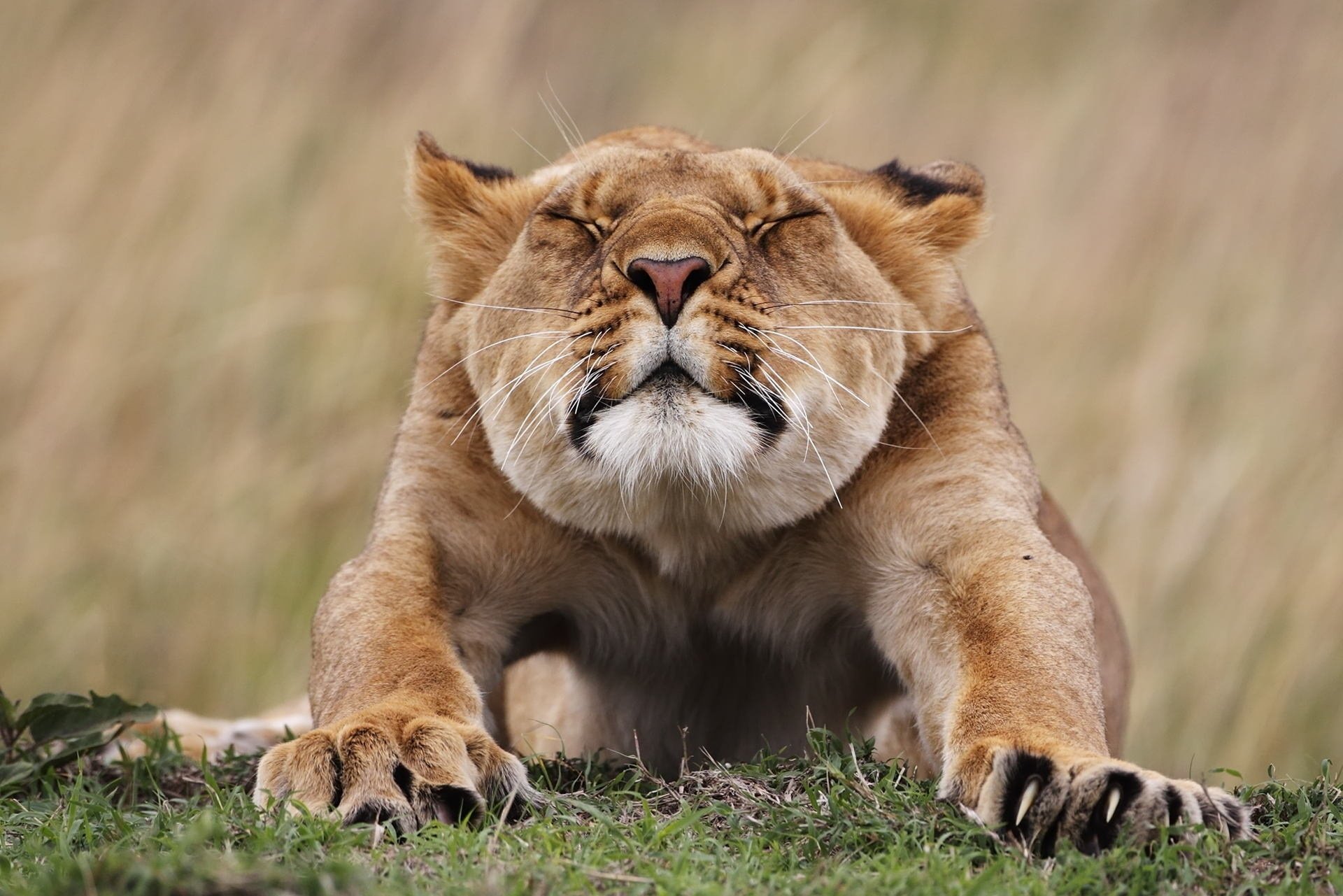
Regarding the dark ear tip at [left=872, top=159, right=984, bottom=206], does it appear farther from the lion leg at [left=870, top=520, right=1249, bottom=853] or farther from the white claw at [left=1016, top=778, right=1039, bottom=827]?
the white claw at [left=1016, top=778, right=1039, bottom=827]

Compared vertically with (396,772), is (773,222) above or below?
above

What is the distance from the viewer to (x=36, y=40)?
704 cm

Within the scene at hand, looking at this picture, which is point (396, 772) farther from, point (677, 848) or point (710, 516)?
point (710, 516)

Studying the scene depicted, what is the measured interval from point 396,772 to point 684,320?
98cm

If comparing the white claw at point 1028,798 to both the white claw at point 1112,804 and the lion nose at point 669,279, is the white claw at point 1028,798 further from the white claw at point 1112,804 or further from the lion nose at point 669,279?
the lion nose at point 669,279

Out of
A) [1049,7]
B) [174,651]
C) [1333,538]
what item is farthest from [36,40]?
[1333,538]

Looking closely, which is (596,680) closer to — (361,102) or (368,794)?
(368,794)

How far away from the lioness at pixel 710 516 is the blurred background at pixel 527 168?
2.20 m

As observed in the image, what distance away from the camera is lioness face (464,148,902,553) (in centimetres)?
318

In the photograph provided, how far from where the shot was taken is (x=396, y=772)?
2.86m

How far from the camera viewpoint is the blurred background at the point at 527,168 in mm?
6168

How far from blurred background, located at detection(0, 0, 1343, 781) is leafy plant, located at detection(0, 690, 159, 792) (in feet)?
7.53

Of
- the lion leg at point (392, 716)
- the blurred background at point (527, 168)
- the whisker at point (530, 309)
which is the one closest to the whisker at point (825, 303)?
the whisker at point (530, 309)

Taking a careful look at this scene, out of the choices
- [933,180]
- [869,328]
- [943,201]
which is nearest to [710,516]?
[869,328]
